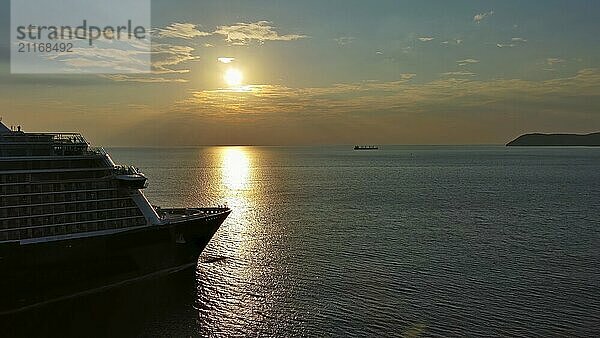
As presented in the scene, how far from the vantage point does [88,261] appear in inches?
1511

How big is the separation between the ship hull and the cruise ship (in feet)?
0.21

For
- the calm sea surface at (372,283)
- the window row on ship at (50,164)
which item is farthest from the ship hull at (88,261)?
the window row on ship at (50,164)

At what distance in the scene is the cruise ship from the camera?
119ft

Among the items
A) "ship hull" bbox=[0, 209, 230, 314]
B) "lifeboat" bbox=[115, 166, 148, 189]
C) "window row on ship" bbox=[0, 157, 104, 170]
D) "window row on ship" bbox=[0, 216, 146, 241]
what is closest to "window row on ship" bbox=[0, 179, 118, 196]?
"lifeboat" bbox=[115, 166, 148, 189]

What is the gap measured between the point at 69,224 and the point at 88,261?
3.24 meters

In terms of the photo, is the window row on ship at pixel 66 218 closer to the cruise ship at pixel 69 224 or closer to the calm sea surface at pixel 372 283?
the cruise ship at pixel 69 224

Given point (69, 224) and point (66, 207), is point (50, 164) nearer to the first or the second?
point (66, 207)

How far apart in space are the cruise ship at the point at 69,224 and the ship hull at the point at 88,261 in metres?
0.06

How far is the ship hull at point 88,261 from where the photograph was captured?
3553 centimetres

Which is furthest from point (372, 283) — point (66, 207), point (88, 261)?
point (66, 207)

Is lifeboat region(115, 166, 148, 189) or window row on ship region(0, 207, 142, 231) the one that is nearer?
window row on ship region(0, 207, 142, 231)

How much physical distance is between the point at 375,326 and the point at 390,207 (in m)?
54.5

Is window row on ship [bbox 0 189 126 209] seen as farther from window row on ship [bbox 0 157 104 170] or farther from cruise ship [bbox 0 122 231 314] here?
window row on ship [bbox 0 157 104 170]

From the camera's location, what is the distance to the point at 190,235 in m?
45.8
